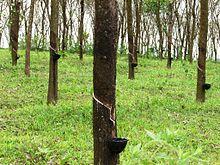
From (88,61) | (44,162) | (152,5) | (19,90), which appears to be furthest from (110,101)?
(152,5)

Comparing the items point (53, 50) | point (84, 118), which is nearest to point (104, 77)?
point (84, 118)

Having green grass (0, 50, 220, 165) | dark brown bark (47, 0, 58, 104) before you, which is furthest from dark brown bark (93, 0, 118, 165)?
dark brown bark (47, 0, 58, 104)

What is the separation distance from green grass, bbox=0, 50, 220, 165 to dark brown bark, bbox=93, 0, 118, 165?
0.34 meters

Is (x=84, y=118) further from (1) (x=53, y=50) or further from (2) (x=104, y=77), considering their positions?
(2) (x=104, y=77)

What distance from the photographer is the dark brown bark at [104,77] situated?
426cm

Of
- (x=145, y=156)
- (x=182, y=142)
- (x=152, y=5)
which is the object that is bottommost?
(x=182, y=142)

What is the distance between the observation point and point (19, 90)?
14.4 m

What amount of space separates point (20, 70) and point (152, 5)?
1399 centimetres

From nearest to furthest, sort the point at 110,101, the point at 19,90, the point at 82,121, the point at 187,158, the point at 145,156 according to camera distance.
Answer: the point at 187,158
the point at 145,156
the point at 110,101
the point at 82,121
the point at 19,90

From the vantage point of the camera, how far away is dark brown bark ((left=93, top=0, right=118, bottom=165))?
Result: 4.26m

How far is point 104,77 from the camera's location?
14.1 ft

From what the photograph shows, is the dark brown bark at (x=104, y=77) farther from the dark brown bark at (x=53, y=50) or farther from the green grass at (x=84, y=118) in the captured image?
the dark brown bark at (x=53, y=50)

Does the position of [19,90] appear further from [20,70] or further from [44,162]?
[44,162]

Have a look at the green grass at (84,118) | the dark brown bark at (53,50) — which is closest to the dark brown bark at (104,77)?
the green grass at (84,118)
